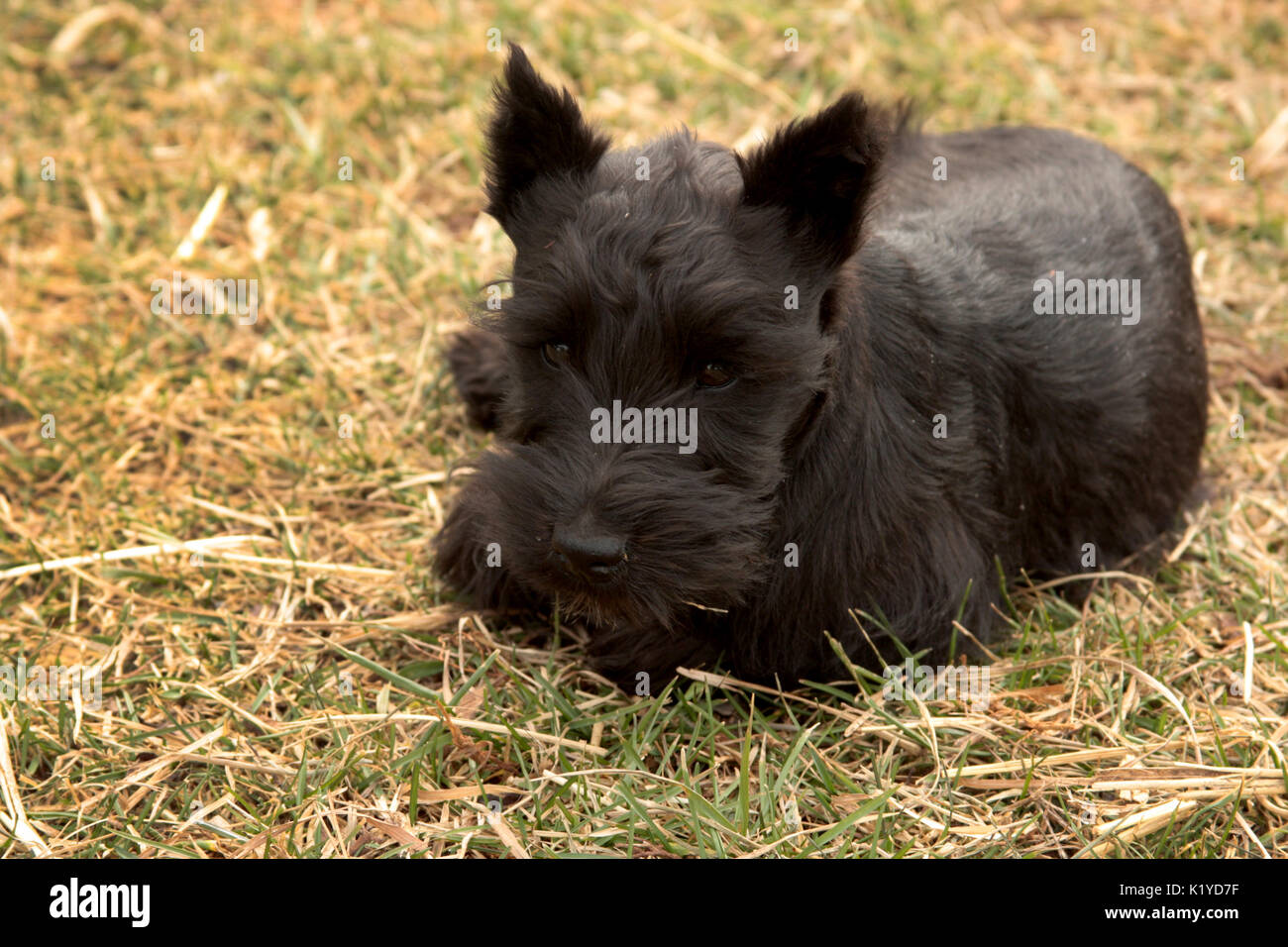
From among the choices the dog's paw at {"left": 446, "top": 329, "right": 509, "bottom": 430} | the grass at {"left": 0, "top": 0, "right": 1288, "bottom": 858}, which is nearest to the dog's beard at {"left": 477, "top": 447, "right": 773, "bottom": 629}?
the grass at {"left": 0, "top": 0, "right": 1288, "bottom": 858}

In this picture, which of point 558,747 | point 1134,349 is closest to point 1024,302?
point 1134,349

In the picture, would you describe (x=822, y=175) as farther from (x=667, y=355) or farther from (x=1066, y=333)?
(x=1066, y=333)

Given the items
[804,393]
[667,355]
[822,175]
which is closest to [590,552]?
[667,355]

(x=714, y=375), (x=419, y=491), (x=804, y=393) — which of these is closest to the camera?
(x=714, y=375)

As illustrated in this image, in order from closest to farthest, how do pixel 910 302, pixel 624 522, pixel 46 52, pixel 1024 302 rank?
pixel 624 522
pixel 910 302
pixel 1024 302
pixel 46 52

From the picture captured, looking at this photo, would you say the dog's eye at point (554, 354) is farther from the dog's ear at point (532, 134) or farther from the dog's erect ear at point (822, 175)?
the dog's erect ear at point (822, 175)

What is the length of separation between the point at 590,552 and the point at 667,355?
65 cm

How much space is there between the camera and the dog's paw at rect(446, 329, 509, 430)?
20.6 feet

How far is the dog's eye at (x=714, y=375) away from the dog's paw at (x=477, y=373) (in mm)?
1972

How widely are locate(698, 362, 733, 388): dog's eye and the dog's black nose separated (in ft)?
1.89

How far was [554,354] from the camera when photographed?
4.46 meters

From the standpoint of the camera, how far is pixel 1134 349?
563 centimetres

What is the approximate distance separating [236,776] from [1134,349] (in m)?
3.79

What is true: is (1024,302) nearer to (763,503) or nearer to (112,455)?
(763,503)
